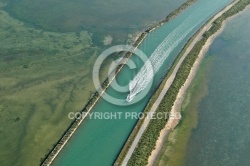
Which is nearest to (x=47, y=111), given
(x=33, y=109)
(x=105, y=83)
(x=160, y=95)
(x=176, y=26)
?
(x=33, y=109)

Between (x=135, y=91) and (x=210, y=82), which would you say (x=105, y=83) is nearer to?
(x=135, y=91)

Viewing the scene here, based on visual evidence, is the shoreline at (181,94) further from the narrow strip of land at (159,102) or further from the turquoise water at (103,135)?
the turquoise water at (103,135)

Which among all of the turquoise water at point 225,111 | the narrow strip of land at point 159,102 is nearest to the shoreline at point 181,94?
the narrow strip of land at point 159,102

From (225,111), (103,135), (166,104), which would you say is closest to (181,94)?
(166,104)

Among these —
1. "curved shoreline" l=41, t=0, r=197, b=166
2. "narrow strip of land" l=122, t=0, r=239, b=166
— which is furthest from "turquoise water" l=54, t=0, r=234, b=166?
"narrow strip of land" l=122, t=0, r=239, b=166

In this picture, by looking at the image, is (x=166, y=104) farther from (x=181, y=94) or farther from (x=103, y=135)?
(x=103, y=135)

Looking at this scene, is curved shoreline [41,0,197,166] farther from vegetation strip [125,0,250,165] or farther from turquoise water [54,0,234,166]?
vegetation strip [125,0,250,165]
